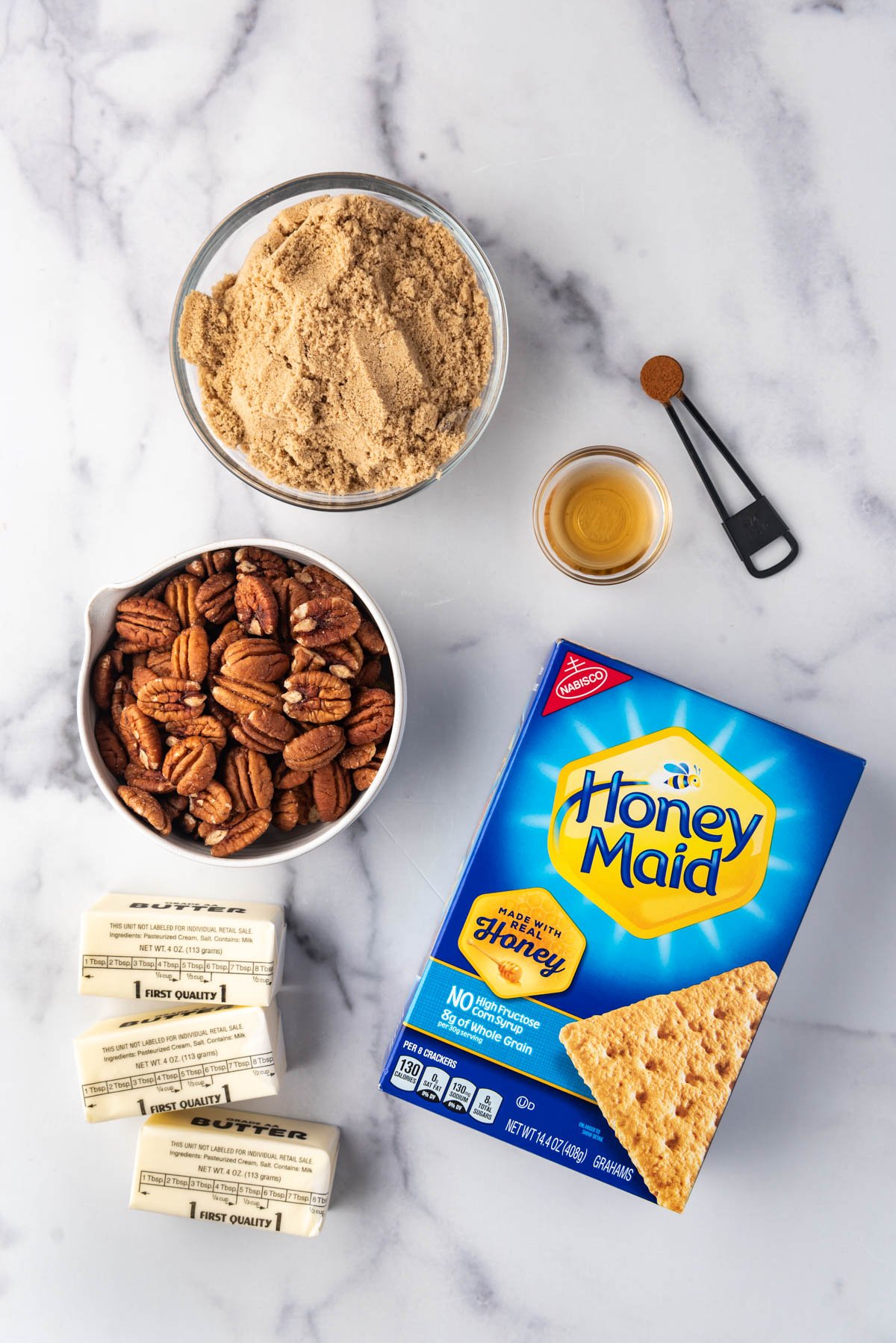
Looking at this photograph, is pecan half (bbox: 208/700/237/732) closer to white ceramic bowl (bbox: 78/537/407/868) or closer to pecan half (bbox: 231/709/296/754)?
pecan half (bbox: 231/709/296/754)

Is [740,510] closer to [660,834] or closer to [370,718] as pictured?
[660,834]

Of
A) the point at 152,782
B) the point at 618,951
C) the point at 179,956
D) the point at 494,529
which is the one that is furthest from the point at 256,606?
the point at 618,951

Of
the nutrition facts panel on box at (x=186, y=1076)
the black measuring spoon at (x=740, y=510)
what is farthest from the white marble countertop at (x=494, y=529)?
the nutrition facts panel on box at (x=186, y=1076)

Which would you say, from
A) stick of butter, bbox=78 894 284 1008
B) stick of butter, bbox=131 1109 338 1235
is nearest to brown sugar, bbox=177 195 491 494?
stick of butter, bbox=78 894 284 1008

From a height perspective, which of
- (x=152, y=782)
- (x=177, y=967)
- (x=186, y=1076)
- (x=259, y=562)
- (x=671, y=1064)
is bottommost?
(x=671, y=1064)

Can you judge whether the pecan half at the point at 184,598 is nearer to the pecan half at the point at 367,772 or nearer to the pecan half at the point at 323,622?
the pecan half at the point at 323,622

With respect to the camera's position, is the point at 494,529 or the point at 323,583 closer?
the point at 323,583
